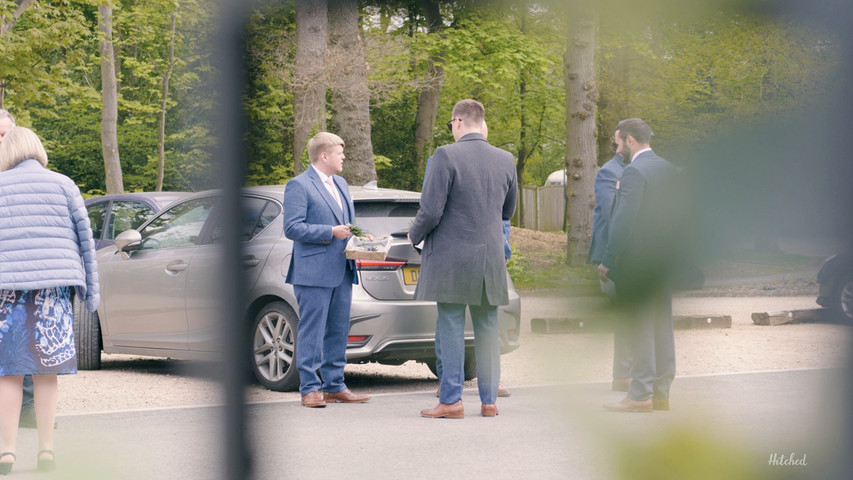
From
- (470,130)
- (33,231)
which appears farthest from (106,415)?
(470,130)

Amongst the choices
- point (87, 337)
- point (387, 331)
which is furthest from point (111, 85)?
point (87, 337)

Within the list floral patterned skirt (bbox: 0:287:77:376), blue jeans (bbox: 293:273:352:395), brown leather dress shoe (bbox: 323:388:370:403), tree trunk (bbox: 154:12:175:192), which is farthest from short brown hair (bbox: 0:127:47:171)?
tree trunk (bbox: 154:12:175:192)

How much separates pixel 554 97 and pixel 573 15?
7 centimetres

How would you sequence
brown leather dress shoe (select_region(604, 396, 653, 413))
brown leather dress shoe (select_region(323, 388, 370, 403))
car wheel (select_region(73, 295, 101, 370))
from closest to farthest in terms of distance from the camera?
brown leather dress shoe (select_region(604, 396, 653, 413))
brown leather dress shoe (select_region(323, 388, 370, 403))
car wheel (select_region(73, 295, 101, 370))

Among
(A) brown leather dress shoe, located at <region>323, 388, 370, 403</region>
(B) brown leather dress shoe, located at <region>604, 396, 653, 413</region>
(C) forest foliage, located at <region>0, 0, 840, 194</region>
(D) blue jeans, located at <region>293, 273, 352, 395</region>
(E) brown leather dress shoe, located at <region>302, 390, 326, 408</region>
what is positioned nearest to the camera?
(C) forest foliage, located at <region>0, 0, 840, 194</region>

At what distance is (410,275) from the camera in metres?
5.78

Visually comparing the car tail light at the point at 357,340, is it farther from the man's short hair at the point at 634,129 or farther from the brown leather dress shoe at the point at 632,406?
the man's short hair at the point at 634,129

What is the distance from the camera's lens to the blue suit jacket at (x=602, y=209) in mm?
704

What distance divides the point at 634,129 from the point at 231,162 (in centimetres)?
27

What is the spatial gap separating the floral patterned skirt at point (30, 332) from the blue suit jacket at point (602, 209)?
3.80 meters

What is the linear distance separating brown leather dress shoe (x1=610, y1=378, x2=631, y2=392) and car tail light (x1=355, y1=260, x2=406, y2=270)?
16.4ft

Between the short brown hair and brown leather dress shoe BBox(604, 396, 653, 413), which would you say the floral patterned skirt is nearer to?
the short brown hair

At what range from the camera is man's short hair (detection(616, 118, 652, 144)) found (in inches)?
27.3

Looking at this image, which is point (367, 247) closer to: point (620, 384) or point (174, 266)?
point (174, 266)
